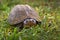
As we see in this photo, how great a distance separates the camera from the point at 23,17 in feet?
16.2

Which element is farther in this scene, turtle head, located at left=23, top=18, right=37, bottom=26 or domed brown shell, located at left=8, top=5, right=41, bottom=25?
domed brown shell, located at left=8, top=5, right=41, bottom=25

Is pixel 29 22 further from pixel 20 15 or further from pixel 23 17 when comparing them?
pixel 20 15

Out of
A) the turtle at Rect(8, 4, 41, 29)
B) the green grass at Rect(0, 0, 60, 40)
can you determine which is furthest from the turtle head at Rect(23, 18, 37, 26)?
the green grass at Rect(0, 0, 60, 40)

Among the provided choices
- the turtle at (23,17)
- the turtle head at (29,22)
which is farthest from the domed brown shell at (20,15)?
the turtle head at (29,22)

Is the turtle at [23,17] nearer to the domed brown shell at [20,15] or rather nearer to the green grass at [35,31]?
the domed brown shell at [20,15]

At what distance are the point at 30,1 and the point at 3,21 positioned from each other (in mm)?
1890

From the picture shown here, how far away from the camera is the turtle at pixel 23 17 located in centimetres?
480

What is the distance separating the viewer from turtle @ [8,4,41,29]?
15.7 ft

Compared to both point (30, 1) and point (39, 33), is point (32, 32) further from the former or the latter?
point (30, 1)

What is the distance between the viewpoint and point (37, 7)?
21.7 feet

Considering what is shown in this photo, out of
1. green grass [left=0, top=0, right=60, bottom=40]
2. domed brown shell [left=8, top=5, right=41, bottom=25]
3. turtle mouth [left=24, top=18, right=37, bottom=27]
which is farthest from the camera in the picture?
domed brown shell [left=8, top=5, right=41, bottom=25]

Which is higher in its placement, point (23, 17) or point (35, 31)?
point (23, 17)

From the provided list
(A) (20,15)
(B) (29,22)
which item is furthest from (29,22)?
(A) (20,15)

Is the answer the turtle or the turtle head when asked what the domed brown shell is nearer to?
the turtle
